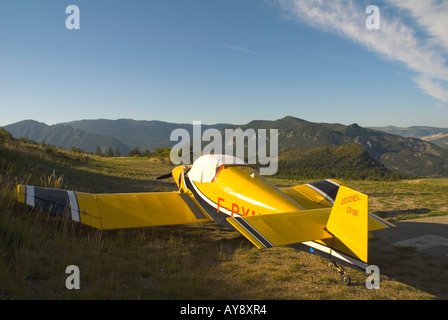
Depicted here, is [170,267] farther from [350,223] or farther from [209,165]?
[209,165]

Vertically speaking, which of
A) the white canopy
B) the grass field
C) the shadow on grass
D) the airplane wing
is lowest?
the shadow on grass

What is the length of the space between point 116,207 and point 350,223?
5.20 metres

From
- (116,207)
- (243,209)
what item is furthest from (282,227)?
(116,207)

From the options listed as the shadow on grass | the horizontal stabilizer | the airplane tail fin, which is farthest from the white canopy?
the shadow on grass

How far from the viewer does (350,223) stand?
13.7 ft

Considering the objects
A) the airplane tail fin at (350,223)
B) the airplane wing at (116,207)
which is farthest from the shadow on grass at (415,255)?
the airplane wing at (116,207)

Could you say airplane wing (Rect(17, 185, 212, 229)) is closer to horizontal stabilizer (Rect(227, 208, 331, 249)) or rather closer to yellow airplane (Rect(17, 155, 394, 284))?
yellow airplane (Rect(17, 155, 394, 284))

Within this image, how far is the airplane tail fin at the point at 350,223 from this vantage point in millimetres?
3926

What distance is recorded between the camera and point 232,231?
760 cm

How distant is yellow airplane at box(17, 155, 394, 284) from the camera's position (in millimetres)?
4184

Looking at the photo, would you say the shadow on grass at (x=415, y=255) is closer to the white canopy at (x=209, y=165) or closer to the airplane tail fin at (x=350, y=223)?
the airplane tail fin at (x=350, y=223)

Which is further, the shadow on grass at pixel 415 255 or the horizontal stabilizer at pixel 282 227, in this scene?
the shadow on grass at pixel 415 255

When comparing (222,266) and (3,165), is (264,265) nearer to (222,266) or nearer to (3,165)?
(222,266)

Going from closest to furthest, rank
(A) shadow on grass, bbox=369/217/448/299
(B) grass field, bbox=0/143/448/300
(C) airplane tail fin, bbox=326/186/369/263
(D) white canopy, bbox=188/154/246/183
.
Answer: (B) grass field, bbox=0/143/448/300 → (C) airplane tail fin, bbox=326/186/369/263 → (A) shadow on grass, bbox=369/217/448/299 → (D) white canopy, bbox=188/154/246/183
